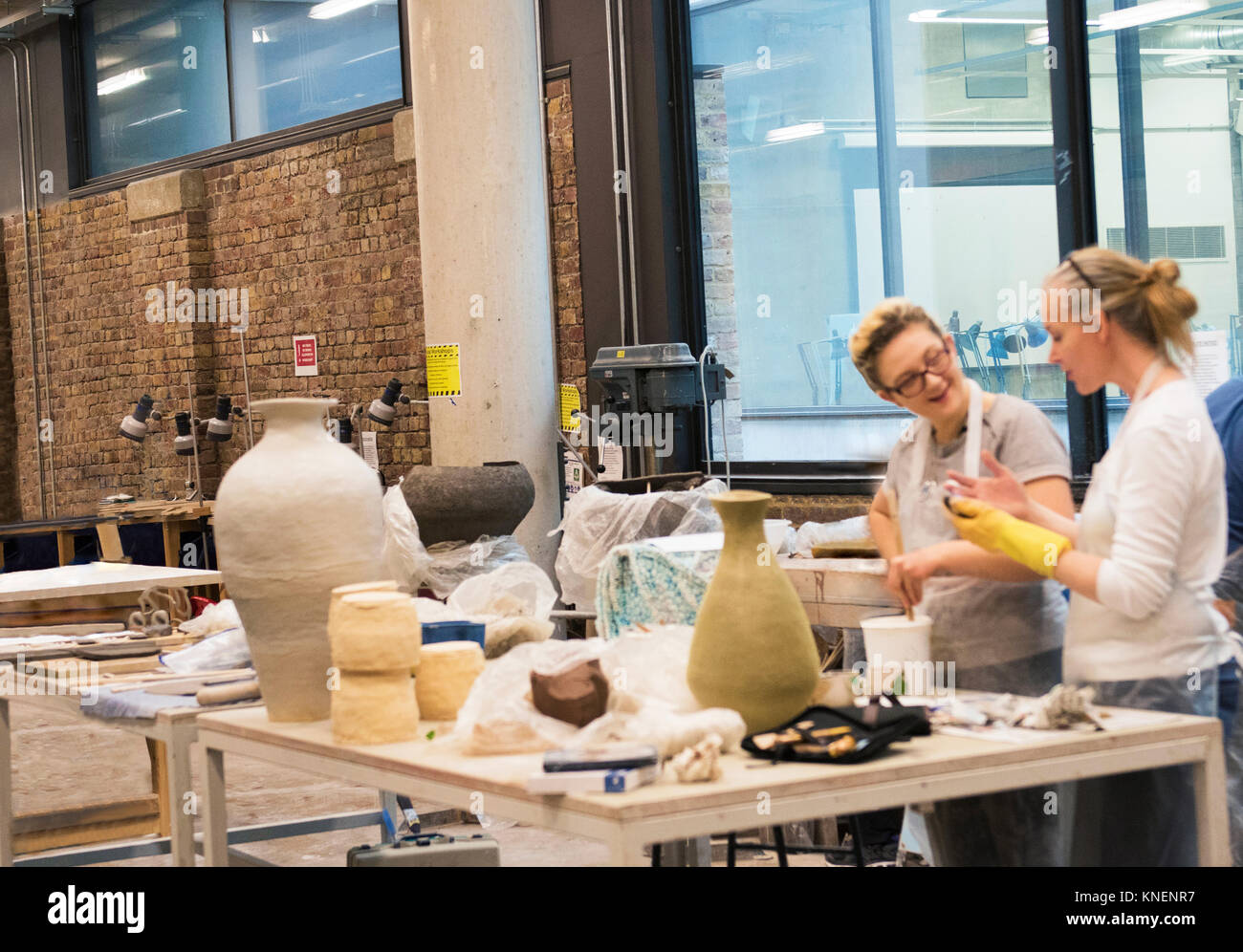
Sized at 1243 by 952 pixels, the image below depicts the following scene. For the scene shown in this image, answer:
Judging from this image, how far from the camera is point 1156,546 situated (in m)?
2.07

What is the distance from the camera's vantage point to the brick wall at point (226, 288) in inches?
311

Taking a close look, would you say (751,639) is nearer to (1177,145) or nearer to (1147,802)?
(1147,802)

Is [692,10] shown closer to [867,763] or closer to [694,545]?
[694,545]

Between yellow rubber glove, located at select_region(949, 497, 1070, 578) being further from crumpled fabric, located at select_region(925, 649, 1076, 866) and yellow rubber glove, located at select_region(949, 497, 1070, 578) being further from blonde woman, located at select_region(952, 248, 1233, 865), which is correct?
crumpled fabric, located at select_region(925, 649, 1076, 866)

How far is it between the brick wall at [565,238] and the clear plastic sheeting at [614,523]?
1987mm

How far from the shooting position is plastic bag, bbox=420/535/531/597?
4848 millimetres

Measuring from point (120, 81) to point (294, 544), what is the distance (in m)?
8.65

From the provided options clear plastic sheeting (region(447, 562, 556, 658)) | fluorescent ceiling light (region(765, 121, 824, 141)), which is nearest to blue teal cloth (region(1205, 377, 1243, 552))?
clear plastic sheeting (region(447, 562, 556, 658))

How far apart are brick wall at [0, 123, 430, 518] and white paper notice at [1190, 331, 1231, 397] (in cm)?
396

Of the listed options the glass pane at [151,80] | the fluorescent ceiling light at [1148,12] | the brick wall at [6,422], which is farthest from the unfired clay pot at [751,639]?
the brick wall at [6,422]

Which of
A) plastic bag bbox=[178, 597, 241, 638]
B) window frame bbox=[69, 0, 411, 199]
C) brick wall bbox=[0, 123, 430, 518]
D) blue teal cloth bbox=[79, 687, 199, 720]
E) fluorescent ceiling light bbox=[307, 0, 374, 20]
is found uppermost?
fluorescent ceiling light bbox=[307, 0, 374, 20]

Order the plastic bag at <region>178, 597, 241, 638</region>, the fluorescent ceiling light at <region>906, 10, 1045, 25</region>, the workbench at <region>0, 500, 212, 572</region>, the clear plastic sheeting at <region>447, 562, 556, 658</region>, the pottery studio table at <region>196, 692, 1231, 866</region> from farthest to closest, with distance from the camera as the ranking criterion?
the workbench at <region>0, 500, 212, 572</region>, the fluorescent ceiling light at <region>906, 10, 1045, 25</region>, the plastic bag at <region>178, 597, 241, 638</region>, the clear plastic sheeting at <region>447, 562, 556, 658</region>, the pottery studio table at <region>196, 692, 1231, 866</region>

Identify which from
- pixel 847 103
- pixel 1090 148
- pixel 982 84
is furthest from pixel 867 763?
pixel 847 103
